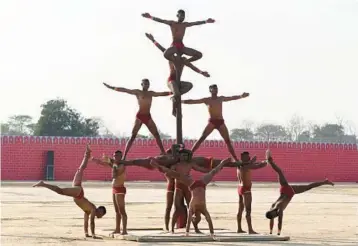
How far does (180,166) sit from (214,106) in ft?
6.23

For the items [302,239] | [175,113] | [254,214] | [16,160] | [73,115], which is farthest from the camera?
[73,115]

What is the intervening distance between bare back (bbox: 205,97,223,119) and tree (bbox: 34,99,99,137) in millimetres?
66141

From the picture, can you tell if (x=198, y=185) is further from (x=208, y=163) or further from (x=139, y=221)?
(x=139, y=221)

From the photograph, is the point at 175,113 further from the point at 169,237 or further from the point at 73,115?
the point at 73,115

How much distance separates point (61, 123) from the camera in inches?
3378

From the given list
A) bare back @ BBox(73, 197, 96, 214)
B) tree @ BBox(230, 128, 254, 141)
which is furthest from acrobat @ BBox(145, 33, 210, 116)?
tree @ BBox(230, 128, 254, 141)

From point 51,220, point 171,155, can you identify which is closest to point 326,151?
point 51,220

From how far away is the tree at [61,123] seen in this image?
278 feet

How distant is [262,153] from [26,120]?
73.7 meters

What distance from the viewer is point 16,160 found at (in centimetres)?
5756

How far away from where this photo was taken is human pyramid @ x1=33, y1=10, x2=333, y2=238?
1684 centimetres

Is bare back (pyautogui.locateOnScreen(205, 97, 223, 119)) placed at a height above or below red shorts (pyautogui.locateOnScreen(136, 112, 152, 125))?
above

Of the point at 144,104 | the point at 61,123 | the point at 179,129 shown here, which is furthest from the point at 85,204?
the point at 61,123

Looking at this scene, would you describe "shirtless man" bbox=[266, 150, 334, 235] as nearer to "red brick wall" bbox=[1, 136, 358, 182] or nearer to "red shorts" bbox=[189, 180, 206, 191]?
"red shorts" bbox=[189, 180, 206, 191]
